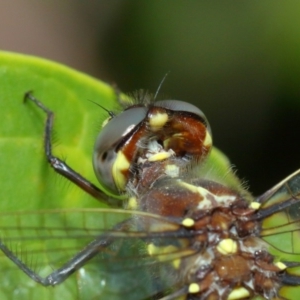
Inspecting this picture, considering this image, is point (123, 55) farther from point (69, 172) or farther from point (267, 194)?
point (267, 194)

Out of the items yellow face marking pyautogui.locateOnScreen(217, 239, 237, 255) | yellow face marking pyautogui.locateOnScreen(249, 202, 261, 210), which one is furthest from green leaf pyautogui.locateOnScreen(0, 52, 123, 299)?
yellow face marking pyautogui.locateOnScreen(249, 202, 261, 210)

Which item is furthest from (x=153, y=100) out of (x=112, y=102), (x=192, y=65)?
(x=192, y=65)

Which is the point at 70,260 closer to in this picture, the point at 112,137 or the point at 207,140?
the point at 112,137

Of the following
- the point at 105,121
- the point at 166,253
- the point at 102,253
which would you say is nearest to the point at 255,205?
the point at 166,253

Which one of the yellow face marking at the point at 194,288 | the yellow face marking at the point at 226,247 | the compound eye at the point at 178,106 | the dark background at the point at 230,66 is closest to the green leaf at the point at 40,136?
the compound eye at the point at 178,106

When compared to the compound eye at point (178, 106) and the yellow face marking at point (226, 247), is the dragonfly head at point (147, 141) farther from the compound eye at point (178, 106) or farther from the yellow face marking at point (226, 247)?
the yellow face marking at point (226, 247)

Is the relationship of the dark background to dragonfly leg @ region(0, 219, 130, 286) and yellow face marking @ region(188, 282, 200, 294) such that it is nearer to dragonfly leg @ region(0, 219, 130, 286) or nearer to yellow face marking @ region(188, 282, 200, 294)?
dragonfly leg @ region(0, 219, 130, 286)
